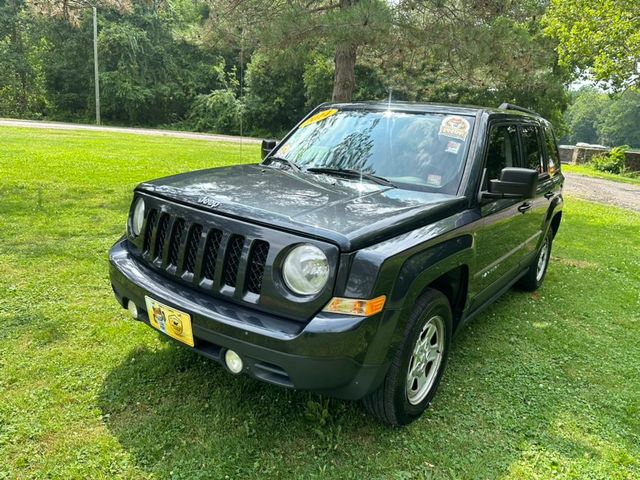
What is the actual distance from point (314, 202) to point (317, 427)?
1.23 metres

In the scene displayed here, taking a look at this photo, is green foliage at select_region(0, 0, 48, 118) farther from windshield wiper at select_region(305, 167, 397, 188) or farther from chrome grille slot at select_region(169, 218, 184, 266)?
chrome grille slot at select_region(169, 218, 184, 266)

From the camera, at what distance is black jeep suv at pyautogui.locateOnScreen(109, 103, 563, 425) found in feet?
7.30

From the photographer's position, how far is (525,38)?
1019 centimetres

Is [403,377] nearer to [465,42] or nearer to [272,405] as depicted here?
[272,405]

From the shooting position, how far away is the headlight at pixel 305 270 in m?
2.24

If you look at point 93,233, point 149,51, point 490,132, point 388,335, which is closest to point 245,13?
point 93,233

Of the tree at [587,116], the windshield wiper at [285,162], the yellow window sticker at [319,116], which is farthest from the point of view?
the tree at [587,116]

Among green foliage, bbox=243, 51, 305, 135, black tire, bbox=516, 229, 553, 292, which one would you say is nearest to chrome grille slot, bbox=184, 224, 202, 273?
black tire, bbox=516, 229, 553, 292

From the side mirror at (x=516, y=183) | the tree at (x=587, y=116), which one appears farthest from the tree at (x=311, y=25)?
the tree at (x=587, y=116)

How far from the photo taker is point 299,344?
217 cm

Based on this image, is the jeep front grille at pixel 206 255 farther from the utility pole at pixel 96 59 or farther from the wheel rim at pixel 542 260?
the utility pole at pixel 96 59

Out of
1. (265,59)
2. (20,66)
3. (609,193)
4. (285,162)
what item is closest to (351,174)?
(285,162)

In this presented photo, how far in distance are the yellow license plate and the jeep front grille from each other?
173 millimetres

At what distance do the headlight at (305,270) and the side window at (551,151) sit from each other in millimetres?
3572
